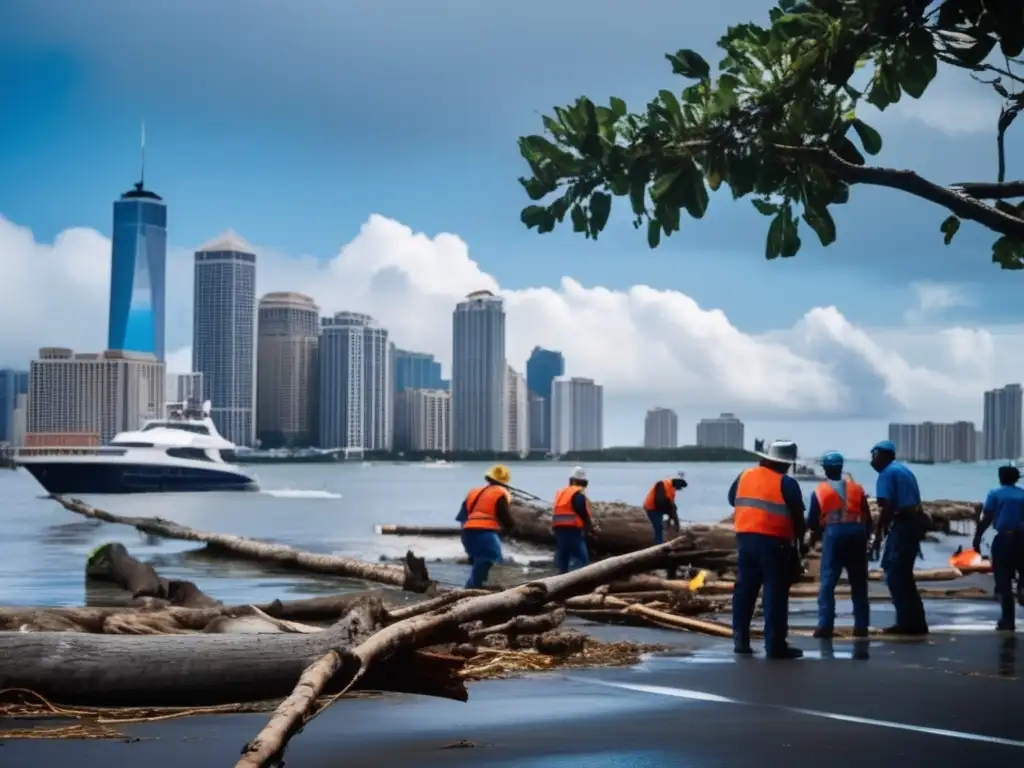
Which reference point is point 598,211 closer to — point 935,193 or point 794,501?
point 935,193

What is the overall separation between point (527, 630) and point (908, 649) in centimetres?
402

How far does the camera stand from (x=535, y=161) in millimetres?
7445

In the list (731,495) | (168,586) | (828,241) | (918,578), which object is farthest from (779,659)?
(918,578)

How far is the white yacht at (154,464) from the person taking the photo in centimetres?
9788

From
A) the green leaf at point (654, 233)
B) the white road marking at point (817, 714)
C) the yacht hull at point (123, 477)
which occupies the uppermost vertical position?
the green leaf at point (654, 233)

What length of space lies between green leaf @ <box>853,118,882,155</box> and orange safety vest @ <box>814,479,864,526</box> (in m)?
7.08

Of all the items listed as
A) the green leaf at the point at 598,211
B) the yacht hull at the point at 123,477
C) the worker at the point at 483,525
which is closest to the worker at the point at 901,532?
the worker at the point at 483,525

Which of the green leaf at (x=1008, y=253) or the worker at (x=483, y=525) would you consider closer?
the green leaf at (x=1008, y=253)

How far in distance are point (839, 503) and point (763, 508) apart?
6.91 ft

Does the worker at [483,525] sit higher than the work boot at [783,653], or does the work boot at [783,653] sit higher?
the worker at [483,525]

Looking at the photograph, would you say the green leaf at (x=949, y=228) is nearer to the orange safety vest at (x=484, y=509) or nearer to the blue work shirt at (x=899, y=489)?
the blue work shirt at (x=899, y=489)

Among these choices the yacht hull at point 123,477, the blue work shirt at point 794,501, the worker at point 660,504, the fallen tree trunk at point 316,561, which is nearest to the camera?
the blue work shirt at point 794,501

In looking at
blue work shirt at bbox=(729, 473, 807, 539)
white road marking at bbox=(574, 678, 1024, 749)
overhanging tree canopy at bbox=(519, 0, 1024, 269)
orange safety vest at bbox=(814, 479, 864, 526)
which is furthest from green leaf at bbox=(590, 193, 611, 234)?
orange safety vest at bbox=(814, 479, 864, 526)

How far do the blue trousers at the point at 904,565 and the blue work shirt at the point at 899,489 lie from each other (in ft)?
0.49
